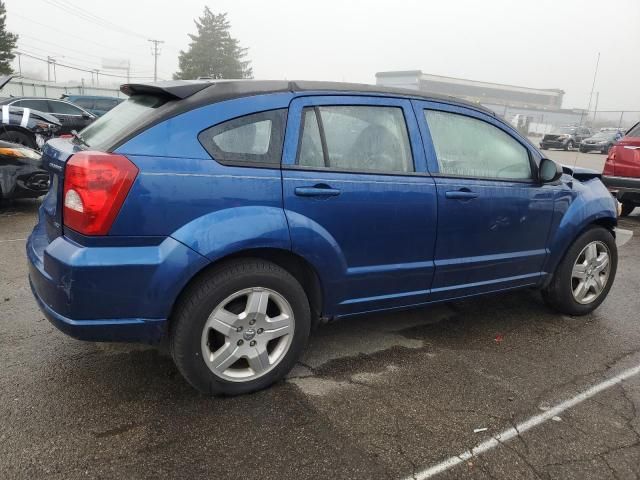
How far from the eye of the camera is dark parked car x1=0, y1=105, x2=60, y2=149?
9516 millimetres

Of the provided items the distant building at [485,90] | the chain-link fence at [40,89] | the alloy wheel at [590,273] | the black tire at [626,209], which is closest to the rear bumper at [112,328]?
the alloy wheel at [590,273]

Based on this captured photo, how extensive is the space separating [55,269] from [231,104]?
3.76 feet

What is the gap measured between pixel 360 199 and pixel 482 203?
37.3 inches

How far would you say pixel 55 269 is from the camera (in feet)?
7.99

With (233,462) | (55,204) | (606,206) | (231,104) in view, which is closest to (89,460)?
(233,462)

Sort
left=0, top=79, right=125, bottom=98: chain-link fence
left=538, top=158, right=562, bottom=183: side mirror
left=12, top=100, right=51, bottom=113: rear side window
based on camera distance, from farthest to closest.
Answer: left=0, top=79, right=125, bottom=98: chain-link fence, left=12, top=100, right=51, bottom=113: rear side window, left=538, top=158, right=562, bottom=183: side mirror

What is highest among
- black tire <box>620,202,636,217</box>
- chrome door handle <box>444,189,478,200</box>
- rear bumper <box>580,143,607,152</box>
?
rear bumper <box>580,143,607,152</box>

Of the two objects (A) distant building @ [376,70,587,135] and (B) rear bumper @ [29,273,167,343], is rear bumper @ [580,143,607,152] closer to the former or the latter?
(A) distant building @ [376,70,587,135]

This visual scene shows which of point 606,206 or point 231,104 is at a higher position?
point 231,104

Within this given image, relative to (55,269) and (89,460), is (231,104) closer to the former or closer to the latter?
(55,269)

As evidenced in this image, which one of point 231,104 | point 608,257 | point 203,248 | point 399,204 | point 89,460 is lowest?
point 89,460

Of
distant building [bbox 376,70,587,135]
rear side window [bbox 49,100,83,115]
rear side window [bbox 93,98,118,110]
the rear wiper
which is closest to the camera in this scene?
the rear wiper

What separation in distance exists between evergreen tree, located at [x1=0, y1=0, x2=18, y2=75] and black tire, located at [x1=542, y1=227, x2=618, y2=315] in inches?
1851

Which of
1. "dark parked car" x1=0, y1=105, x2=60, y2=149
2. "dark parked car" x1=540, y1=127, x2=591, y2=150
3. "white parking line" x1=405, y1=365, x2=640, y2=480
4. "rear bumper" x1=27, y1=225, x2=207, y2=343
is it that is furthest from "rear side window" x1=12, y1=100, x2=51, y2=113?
"dark parked car" x1=540, y1=127, x2=591, y2=150
